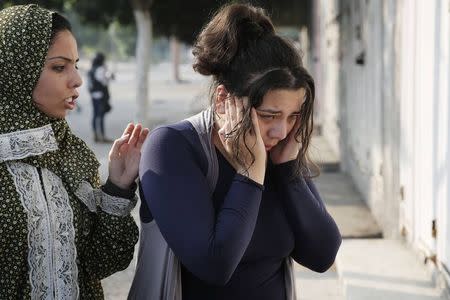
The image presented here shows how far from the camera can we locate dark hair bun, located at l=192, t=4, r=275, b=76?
205 centimetres

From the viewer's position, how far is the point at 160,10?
Result: 50.3 ft

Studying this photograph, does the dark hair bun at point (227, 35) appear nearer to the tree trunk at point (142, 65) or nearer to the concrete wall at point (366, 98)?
the concrete wall at point (366, 98)

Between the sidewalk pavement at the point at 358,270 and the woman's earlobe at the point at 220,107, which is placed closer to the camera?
the woman's earlobe at the point at 220,107

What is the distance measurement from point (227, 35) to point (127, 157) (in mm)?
471

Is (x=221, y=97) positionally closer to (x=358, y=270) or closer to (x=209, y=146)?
(x=209, y=146)

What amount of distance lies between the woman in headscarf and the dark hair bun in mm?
322

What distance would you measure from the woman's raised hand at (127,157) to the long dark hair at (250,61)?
0.28 m

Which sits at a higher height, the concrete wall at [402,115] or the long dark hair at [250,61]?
the long dark hair at [250,61]

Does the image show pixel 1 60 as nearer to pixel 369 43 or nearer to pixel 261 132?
pixel 261 132

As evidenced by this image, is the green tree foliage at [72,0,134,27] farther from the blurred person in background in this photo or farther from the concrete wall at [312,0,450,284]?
the concrete wall at [312,0,450,284]

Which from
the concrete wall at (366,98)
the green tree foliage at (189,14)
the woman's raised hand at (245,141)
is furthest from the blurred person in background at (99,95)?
the woman's raised hand at (245,141)

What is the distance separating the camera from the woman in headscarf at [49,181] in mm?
2137

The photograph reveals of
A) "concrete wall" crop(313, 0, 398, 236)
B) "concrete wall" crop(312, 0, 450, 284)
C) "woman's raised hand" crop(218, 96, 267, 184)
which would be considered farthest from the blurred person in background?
"woman's raised hand" crop(218, 96, 267, 184)

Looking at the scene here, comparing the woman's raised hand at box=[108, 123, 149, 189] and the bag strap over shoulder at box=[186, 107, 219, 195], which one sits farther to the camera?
the woman's raised hand at box=[108, 123, 149, 189]
